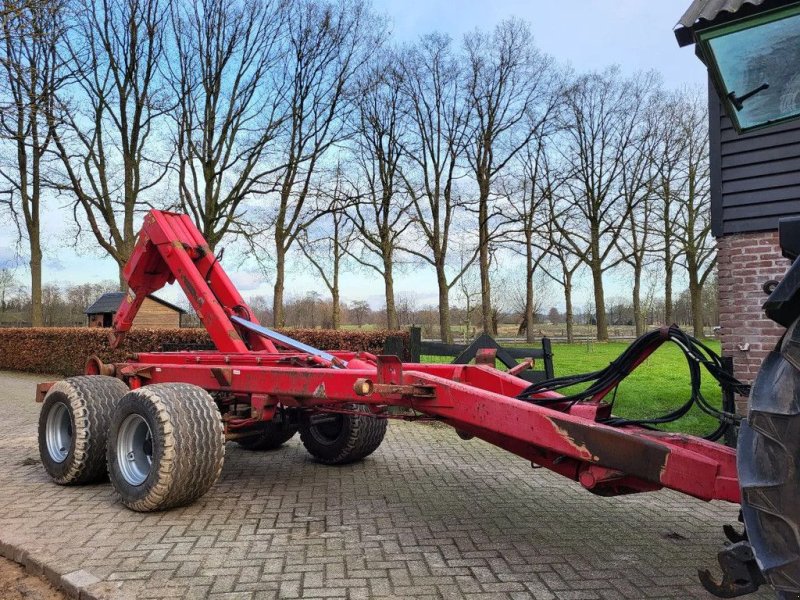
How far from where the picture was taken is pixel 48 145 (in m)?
19.5

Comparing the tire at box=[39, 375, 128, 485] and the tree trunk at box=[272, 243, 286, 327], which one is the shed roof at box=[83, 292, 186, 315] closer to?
the tree trunk at box=[272, 243, 286, 327]

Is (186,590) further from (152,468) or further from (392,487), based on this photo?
(392,487)

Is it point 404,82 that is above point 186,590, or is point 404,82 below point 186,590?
above

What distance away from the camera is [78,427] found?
16.2 feet

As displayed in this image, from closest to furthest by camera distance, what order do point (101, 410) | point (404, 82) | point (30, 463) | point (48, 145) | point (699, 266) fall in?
point (101, 410)
point (30, 463)
point (48, 145)
point (404, 82)
point (699, 266)

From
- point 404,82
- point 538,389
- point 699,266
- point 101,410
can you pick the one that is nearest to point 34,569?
point 101,410

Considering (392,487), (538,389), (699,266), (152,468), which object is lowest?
(392,487)

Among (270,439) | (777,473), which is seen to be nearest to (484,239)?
(270,439)

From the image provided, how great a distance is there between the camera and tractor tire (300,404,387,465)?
5.81 metres

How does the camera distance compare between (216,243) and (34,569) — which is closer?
(34,569)

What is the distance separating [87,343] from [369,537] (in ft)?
45.2

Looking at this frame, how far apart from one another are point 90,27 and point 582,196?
2081 cm

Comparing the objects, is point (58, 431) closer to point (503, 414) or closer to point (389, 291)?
point (503, 414)

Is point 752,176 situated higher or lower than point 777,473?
higher
